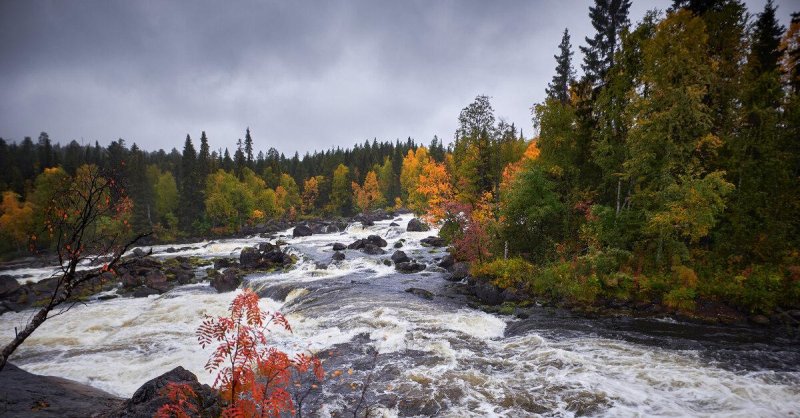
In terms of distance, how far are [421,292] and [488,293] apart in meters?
4.15

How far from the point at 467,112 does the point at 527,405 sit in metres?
24.6

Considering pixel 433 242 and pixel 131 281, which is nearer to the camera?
pixel 131 281

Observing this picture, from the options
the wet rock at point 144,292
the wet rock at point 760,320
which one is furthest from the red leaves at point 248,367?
the wet rock at point 144,292

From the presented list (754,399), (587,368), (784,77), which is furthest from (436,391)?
(784,77)

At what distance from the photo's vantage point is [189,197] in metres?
68.8

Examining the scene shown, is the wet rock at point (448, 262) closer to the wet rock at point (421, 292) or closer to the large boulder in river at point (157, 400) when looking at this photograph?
the wet rock at point (421, 292)

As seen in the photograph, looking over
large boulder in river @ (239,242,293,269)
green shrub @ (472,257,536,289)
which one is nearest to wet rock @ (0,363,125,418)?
green shrub @ (472,257,536,289)

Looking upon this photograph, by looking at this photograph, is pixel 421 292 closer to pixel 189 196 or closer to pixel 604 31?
pixel 604 31

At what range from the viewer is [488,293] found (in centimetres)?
2223

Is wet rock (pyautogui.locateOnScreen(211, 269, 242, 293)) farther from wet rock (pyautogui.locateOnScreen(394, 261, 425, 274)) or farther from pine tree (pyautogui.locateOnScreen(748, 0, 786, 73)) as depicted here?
pine tree (pyautogui.locateOnScreen(748, 0, 786, 73))

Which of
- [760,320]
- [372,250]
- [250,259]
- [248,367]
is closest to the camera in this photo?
[248,367]

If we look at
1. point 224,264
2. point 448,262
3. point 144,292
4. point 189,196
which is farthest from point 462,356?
point 189,196

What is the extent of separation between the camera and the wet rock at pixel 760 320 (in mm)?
15930

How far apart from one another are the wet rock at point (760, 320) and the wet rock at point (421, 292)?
15.2 meters
